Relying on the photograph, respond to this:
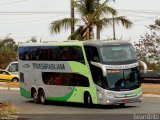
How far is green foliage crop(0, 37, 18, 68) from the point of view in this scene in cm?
8138

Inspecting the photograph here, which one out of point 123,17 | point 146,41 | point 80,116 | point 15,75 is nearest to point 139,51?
point 146,41

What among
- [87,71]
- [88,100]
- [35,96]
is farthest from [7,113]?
[35,96]

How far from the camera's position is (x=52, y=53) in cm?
2844

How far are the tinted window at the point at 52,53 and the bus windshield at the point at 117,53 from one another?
135cm

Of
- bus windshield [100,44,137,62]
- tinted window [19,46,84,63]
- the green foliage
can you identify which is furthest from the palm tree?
the green foliage

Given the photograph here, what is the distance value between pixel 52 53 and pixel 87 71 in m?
3.13

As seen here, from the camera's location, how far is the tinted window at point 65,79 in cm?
2662

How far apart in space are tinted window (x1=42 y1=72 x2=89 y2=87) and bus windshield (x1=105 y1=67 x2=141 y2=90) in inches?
54.9

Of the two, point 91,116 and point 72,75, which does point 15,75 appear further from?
point 91,116

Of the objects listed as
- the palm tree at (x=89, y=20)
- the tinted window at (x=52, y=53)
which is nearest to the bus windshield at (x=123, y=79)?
the tinted window at (x=52, y=53)

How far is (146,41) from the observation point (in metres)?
68.8

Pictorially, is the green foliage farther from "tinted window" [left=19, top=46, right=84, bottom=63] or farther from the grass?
the grass

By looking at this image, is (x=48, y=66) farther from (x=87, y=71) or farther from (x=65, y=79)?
(x=87, y=71)

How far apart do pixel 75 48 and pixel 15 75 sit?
2884 centimetres
